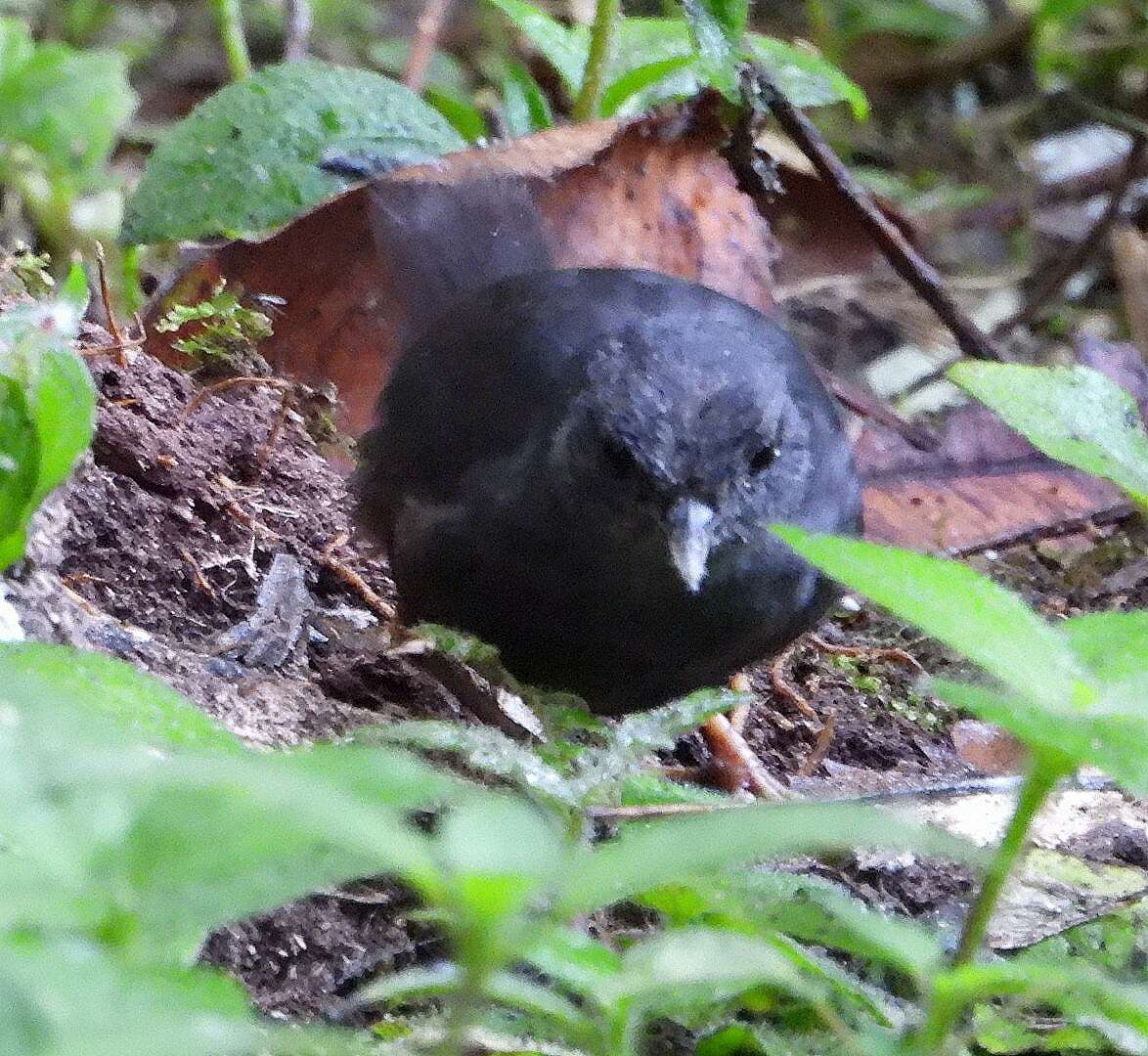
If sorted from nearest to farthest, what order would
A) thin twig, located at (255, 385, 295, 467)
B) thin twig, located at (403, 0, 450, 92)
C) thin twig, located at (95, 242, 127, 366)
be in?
thin twig, located at (95, 242, 127, 366) < thin twig, located at (255, 385, 295, 467) < thin twig, located at (403, 0, 450, 92)

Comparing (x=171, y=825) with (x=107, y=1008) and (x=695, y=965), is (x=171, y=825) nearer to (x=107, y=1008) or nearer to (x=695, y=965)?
(x=107, y=1008)

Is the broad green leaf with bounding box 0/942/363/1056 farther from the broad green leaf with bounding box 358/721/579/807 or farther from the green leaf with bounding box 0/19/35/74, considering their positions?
→ the green leaf with bounding box 0/19/35/74

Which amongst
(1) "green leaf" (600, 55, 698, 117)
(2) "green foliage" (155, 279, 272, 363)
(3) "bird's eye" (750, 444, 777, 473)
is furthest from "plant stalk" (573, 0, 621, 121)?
(3) "bird's eye" (750, 444, 777, 473)

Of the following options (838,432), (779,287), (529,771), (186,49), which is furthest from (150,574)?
(186,49)

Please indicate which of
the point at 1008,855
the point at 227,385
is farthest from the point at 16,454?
the point at 227,385

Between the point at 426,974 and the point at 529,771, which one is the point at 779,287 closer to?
the point at 529,771

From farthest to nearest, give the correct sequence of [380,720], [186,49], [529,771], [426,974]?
[186,49]
[380,720]
[529,771]
[426,974]

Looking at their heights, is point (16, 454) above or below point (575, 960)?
above
